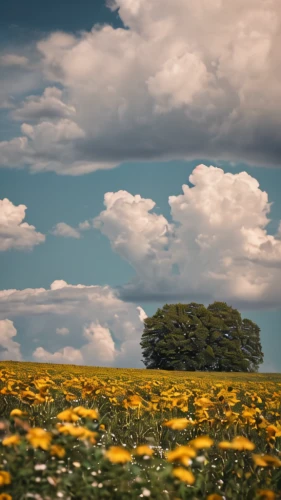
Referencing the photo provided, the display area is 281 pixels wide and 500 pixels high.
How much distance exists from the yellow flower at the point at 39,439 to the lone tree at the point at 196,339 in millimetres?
46454

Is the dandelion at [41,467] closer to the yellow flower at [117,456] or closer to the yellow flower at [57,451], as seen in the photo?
the yellow flower at [57,451]

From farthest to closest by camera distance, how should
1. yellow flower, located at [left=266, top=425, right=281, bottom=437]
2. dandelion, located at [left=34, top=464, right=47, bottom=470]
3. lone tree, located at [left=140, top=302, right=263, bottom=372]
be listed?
lone tree, located at [left=140, top=302, right=263, bottom=372] → yellow flower, located at [left=266, top=425, right=281, bottom=437] → dandelion, located at [left=34, top=464, right=47, bottom=470]

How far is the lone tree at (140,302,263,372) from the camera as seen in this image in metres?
51.2

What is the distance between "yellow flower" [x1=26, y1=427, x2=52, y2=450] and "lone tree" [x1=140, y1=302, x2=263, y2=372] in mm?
46454

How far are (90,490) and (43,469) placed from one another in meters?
0.45

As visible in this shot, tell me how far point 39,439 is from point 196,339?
47.8 meters

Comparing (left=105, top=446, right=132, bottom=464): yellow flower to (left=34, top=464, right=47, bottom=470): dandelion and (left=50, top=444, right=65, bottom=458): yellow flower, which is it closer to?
(left=50, top=444, right=65, bottom=458): yellow flower

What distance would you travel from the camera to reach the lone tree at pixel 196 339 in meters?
51.2

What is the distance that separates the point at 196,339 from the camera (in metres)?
51.6

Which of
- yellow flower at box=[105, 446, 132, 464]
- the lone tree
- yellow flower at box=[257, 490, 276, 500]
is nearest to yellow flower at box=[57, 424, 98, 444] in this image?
yellow flower at box=[105, 446, 132, 464]

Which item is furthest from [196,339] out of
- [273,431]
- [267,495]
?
[267,495]

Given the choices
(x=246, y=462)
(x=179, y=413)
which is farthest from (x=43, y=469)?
(x=179, y=413)

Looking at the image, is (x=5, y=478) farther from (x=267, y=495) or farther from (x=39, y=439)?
(x=267, y=495)

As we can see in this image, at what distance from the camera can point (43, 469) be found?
193 inches
